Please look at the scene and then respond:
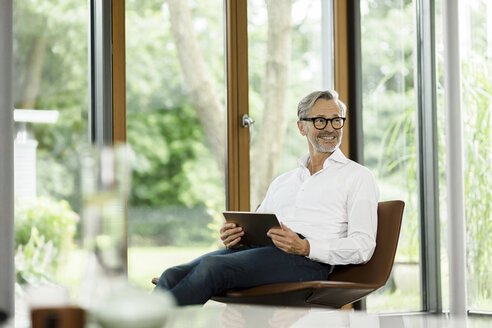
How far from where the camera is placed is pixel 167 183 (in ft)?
13.3

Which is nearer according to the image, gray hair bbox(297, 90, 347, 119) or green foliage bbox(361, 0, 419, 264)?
gray hair bbox(297, 90, 347, 119)

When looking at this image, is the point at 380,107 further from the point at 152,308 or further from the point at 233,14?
the point at 152,308

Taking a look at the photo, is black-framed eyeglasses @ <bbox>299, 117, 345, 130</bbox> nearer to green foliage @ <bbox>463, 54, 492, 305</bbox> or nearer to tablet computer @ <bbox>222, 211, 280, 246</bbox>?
tablet computer @ <bbox>222, 211, 280, 246</bbox>

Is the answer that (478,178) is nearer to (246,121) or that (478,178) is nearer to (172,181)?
(246,121)

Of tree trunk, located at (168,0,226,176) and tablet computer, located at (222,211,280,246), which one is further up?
tree trunk, located at (168,0,226,176)

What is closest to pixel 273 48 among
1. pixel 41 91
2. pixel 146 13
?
pixel 146 13

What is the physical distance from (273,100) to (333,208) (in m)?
1.42

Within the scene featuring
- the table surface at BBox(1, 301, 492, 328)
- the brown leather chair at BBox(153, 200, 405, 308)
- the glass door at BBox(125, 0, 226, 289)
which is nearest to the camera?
the table surface at BBox(1, 301, 492, 328)

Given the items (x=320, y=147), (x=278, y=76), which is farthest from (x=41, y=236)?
(x=278, y=76)

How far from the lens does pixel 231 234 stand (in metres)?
3.04

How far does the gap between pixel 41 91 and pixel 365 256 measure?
186 centimetres

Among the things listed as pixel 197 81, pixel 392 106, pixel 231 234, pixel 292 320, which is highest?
pixel 197 81

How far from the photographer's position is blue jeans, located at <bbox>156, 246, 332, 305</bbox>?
2.71 m

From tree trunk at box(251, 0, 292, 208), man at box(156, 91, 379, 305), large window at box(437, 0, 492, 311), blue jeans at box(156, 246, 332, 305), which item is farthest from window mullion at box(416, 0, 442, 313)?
blue jeans at box(156, 246, 332, 305)
